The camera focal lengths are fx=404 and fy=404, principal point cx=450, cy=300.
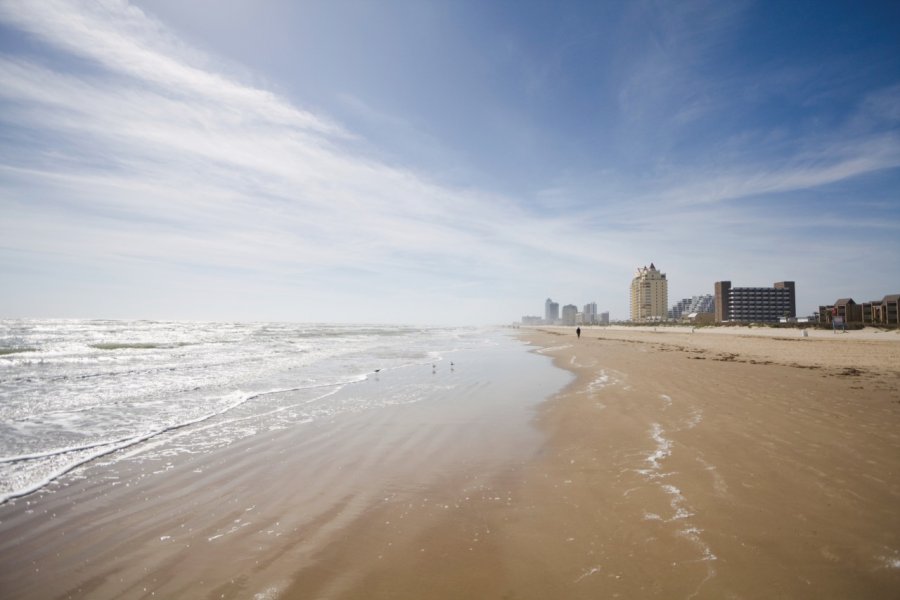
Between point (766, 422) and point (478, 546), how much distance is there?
7.54 m

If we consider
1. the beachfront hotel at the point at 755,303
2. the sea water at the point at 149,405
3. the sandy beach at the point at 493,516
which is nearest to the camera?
the sandy beach at the point at 493,516

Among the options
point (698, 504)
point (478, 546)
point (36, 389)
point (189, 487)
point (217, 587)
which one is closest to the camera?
point (217, 587)

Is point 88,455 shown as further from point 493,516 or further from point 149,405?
point 493,516

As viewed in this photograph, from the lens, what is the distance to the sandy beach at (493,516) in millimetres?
3422

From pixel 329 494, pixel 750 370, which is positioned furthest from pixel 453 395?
pixel 750 370

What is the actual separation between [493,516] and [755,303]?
204 metres

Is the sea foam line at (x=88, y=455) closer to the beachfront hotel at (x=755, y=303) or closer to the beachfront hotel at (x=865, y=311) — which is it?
the beachfront hotel at (x=865, y=311)

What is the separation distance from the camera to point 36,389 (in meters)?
13.4

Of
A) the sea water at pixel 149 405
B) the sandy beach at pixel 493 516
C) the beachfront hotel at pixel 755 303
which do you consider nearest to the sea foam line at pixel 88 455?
the sea water at pixel 149 405

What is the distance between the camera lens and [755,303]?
166 meters

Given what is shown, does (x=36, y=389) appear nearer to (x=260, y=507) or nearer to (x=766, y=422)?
(x=260, y=507)

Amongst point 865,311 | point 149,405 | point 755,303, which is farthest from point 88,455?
point 755,303

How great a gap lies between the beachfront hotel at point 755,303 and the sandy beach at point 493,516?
19172 cm

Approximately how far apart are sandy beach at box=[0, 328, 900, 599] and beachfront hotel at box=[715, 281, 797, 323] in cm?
19172
